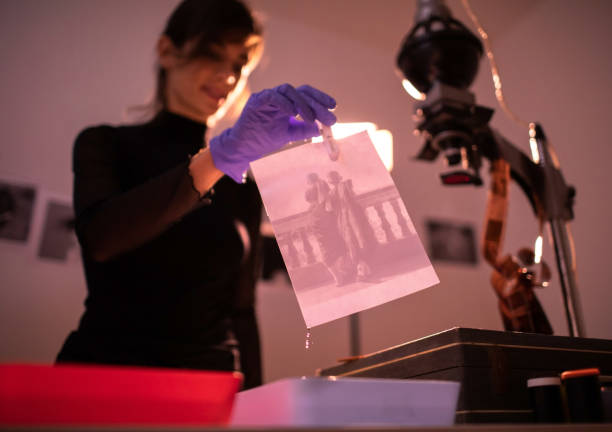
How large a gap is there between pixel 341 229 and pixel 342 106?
1.52 meters

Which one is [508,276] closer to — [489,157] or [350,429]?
[489,157]

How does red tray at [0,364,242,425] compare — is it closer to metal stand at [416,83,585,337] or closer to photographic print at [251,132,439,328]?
photographic print at [251,132,439,328]

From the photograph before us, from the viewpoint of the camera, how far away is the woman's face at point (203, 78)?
47.0 inches

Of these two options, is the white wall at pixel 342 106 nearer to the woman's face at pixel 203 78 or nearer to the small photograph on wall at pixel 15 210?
the small photograph on wall at pixel 15 210

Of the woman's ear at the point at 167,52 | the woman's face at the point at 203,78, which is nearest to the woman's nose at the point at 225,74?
the woman's face at the point at 203,78

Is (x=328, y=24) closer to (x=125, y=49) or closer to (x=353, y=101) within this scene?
(x=353, y=101)

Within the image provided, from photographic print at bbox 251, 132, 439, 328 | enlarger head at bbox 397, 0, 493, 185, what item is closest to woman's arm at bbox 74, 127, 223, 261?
photographic print at bbox 251, 132, 439, 328

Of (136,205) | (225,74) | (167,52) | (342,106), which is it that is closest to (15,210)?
(167,52)

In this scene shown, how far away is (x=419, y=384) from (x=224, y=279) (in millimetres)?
Answer: 780

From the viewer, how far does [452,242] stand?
206 centimetres

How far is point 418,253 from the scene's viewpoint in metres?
0.56

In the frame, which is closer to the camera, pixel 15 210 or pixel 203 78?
pixel 203 78

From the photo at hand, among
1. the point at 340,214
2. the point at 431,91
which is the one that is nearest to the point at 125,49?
the point at 431,91

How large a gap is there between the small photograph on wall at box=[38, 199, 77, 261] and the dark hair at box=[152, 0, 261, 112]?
64 centimetres
